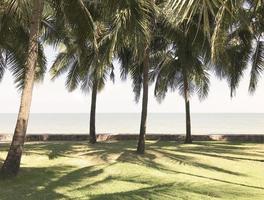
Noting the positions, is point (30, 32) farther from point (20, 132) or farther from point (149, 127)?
point (149, 127)

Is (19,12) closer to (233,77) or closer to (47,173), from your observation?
(47,173)

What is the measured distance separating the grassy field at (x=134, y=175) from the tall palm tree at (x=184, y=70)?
4207mm

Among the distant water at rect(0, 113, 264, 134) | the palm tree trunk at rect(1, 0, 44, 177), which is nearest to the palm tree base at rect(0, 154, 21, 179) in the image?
the palm tree trunk at rect(1, 0, 44, 177)

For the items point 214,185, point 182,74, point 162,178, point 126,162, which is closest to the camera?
point 214,185

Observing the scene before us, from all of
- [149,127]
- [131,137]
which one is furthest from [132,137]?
[149,127]

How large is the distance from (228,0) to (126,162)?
346 inches

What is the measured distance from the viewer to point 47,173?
13.1 meters

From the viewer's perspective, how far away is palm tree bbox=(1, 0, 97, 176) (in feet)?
40.4

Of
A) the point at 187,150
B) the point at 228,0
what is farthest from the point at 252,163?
the point at 228,0

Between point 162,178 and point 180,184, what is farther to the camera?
point 162,178

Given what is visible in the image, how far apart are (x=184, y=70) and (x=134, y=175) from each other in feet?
32.2

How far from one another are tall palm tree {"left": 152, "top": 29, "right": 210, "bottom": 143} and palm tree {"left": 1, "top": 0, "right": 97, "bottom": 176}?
21.1ft

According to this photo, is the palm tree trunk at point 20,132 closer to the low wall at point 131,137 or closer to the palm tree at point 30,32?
the palm tree at point 30,32

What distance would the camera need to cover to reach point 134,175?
13078 millimetres
